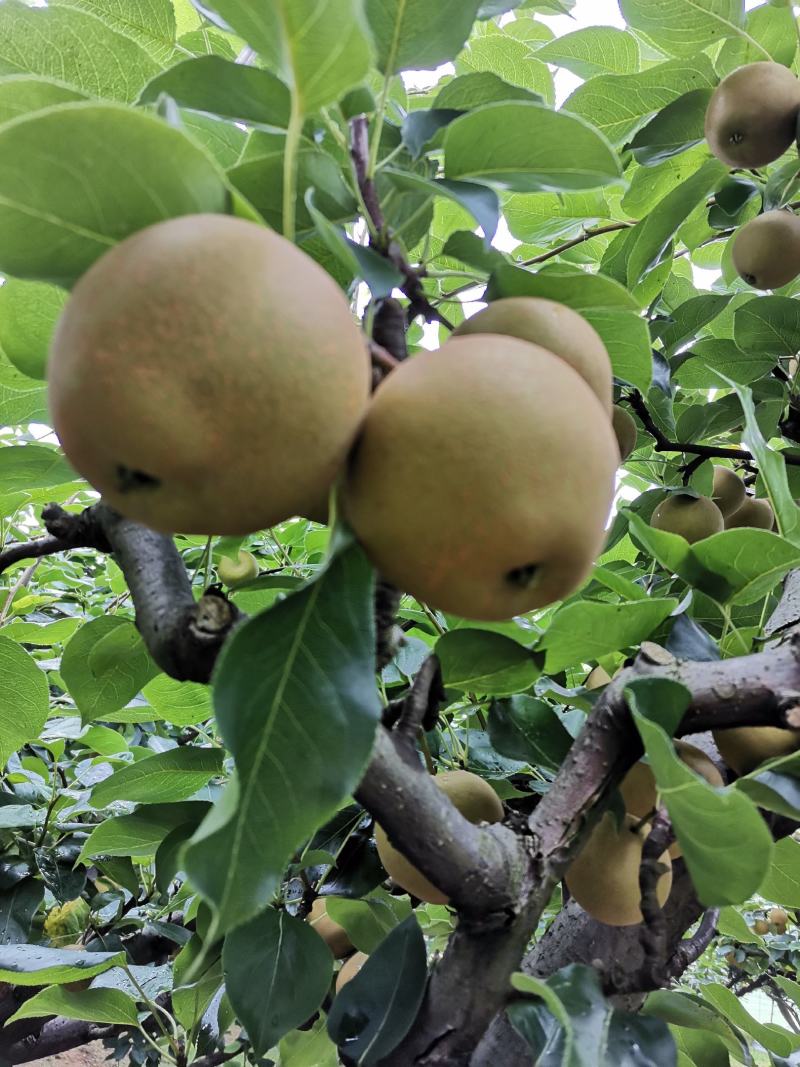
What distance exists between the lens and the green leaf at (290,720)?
1.37ft

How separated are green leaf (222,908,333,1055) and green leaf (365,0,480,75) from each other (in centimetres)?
76

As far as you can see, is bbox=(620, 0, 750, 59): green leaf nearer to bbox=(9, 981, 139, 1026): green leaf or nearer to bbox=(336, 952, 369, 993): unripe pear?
bbox=(336, 952, 369, 993): unripe pear

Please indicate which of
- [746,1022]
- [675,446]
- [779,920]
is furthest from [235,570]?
[779,920]

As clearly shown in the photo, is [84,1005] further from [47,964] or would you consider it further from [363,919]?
[363,919]

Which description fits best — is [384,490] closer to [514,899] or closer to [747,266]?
[514,899]

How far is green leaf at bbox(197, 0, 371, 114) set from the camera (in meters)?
0.45

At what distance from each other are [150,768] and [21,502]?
556 millimetres

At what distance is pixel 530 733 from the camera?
87cm

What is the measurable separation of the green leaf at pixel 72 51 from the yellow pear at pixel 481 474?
475 mm

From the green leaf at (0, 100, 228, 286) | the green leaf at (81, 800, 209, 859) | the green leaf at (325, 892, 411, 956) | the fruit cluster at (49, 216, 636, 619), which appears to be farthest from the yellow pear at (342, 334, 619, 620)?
the green leaf at (325, 892, 411, 956)

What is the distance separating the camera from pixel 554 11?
144cm

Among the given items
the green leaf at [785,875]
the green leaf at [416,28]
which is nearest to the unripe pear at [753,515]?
the green leaf at [785,875]

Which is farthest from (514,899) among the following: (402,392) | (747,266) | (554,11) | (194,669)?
(554,11)

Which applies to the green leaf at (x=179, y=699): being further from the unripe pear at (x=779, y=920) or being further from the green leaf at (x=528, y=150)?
the unripe pear at (x=779, y=920)
